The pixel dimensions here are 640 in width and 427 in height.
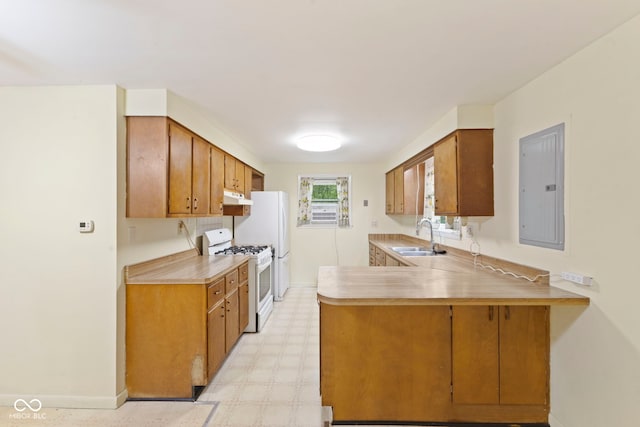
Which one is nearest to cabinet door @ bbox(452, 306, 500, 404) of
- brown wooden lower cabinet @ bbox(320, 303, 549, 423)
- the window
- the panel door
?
brown wooden lower cabinet @ bbox(320, 303, 549, 423)

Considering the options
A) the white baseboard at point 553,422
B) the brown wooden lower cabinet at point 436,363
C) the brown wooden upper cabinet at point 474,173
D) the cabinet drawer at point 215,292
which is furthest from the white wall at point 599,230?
the cabinet drawer at point 215,292

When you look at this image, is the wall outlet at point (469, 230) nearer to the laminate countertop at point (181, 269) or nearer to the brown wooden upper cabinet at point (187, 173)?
the laminate countertop at point (181, 269)

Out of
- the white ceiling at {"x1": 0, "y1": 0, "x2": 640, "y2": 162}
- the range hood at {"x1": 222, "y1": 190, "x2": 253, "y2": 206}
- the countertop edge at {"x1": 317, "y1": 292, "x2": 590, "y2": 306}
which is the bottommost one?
the countertop edge at {"x1": 317, "y1": 292, "x2": 590, "y2": 306}

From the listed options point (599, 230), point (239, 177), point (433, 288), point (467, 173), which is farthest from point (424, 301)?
point (239, 177)

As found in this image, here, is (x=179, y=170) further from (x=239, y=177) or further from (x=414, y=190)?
(x=414, y=190)

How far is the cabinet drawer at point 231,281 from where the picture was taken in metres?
2.81

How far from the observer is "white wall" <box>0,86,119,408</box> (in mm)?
2189

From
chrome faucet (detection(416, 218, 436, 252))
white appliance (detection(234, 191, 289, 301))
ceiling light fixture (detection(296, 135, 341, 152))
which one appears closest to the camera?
ceiling light fixture (detection(296, 135, 341, 152))

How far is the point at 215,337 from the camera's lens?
2502 mm

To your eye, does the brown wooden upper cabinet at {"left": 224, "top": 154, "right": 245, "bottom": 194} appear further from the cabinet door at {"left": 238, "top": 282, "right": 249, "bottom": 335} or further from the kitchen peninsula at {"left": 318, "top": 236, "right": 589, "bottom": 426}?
the kitchen peninsula at {"left": 318, "top": 236, "right": 589, "bottom": 426}

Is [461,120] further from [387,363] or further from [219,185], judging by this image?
[219,185]

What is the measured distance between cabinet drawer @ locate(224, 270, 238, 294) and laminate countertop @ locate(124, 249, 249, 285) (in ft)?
0.21

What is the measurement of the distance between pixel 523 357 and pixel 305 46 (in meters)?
2.32

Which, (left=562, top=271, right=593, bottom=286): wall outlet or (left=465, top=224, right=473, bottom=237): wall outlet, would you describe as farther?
(left=465, top=224, right=473, bottom=237): wall outlet
